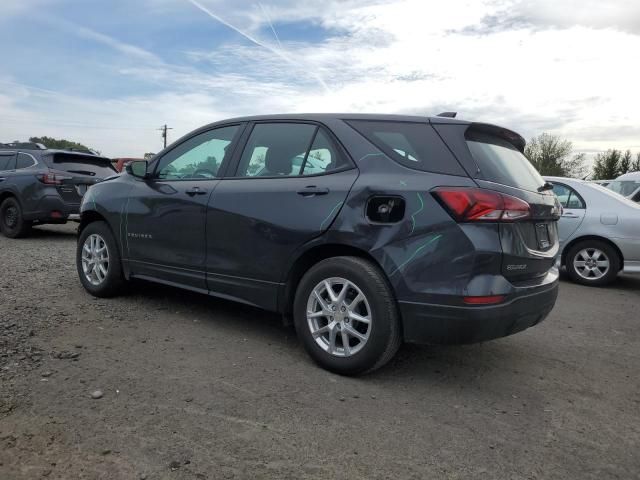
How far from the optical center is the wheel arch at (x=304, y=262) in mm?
3621

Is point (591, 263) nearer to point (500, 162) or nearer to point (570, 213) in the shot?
point (570, 213)

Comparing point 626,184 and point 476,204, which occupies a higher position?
point 626,184

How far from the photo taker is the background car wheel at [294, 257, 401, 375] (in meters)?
3.33

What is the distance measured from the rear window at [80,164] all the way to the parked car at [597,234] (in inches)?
302

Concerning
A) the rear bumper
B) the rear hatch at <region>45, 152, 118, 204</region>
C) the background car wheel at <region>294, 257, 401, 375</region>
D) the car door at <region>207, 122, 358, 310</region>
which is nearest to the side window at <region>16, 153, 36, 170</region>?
the rear hatch at <region>45, 152, 118, 204</region>

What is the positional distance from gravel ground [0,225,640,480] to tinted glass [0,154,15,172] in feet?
20.8

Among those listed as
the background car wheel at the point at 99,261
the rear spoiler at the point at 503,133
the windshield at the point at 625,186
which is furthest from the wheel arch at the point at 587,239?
the windshield at the point at 625,186

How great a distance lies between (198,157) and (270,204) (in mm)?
1119

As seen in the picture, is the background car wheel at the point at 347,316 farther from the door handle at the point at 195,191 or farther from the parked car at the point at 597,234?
the parked car at the point at 597,234

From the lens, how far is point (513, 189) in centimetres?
334

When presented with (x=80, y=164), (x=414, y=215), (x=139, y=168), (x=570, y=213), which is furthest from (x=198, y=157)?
(x=80, y=164)

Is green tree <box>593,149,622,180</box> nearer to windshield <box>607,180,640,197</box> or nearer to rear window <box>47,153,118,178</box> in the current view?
windshield <box>607,180,640,197</box>

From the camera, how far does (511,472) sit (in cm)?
251

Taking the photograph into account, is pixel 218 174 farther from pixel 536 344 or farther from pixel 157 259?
pixel 536 344
